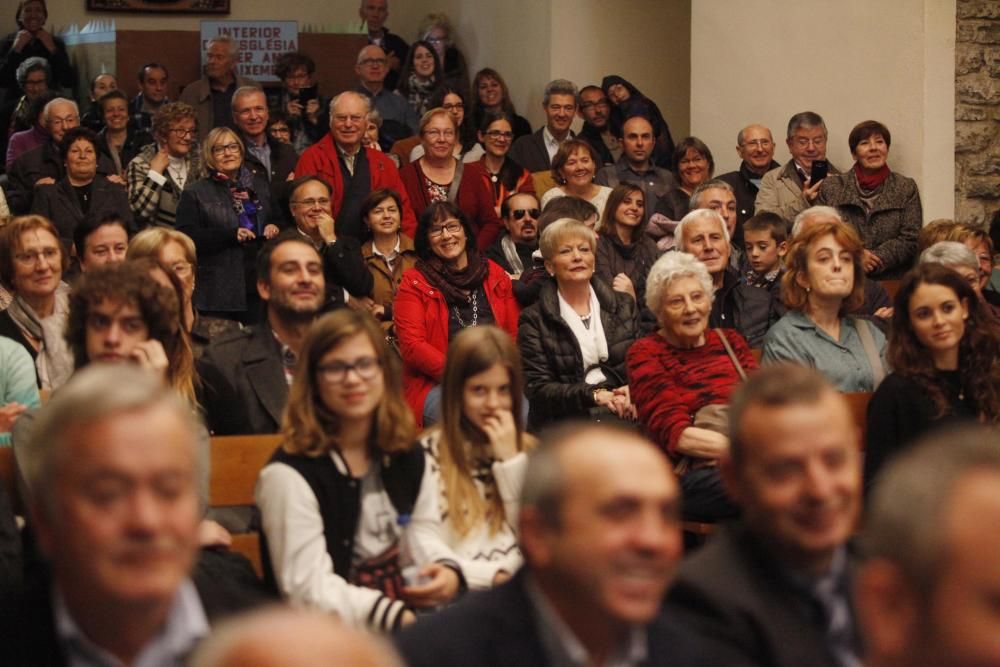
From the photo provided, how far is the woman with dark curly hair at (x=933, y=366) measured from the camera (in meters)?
4.29

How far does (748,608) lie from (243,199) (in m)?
5.10

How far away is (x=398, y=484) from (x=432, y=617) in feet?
3.93

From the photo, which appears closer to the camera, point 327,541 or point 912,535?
point 912,535

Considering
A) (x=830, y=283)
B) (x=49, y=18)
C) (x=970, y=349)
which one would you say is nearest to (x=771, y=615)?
(x=970, y=349)

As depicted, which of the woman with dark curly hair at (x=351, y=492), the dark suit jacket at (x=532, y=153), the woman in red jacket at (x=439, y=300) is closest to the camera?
the woman with dark curly hair at (x=351, y=492)

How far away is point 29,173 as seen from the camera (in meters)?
7.98

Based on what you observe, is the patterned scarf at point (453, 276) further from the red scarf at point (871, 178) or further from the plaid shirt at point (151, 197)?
the red scarf at point (871, 178)

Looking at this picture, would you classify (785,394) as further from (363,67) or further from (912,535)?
(363,67)

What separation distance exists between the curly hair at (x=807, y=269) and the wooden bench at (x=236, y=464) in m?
2.12

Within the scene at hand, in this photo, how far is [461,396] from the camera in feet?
12.4

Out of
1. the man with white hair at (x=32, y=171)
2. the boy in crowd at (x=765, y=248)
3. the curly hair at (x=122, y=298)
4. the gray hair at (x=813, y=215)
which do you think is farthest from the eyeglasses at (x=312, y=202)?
the curly hair at (x=122, y=298)

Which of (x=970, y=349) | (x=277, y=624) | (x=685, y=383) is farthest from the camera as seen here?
(x=685, y=383)

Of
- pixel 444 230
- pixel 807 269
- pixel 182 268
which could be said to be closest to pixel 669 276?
pixel 807 269

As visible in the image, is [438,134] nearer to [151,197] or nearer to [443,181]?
[443,181]
